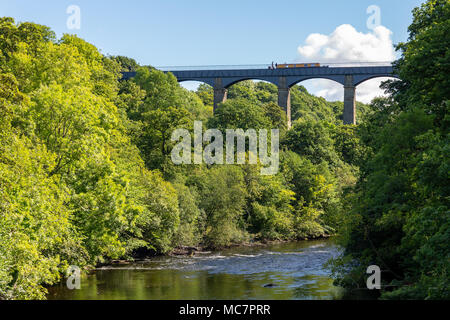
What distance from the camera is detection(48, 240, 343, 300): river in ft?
80.2

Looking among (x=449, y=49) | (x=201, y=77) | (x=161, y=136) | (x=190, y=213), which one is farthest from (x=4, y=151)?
(x=201, y=77)

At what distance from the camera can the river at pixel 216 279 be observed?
2444 cm

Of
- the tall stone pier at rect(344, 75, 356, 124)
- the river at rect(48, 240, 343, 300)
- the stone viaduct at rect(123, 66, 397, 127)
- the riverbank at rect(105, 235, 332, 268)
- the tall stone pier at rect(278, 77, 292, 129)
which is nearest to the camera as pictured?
the river at rect(48, 240, 343, 300)

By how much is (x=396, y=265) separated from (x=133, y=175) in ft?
61.0

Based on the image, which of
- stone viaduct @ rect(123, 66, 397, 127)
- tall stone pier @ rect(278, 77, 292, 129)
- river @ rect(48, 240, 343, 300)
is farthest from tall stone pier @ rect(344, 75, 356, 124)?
river @ rect(48, 240, 343, 300)

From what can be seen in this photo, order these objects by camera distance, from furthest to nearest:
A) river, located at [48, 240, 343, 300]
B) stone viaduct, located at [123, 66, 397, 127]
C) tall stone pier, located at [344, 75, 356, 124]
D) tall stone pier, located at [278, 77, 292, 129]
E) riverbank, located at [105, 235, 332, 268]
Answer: tall stone pier, located at [278, 77, 292, 129], tall stone pier, located at [344, 75, 356, 124], stone viaduct, located at [123, 66, 397, 127], riverbank, located at [105, 235, 332, 268], river, located at [48, 240, 343, 300]

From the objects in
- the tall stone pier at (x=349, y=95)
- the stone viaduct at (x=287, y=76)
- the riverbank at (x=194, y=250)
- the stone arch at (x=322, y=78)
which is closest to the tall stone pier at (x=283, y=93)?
the stone viaduct at (x=287, y=76)

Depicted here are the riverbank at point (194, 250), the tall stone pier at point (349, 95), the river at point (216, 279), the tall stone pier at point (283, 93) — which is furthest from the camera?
the tall stone pier at point (283, 93)

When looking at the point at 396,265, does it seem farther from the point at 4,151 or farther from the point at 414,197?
the point at 4,151

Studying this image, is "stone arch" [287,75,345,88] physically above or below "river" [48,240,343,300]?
above

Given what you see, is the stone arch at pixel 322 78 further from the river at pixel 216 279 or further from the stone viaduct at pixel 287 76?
the river at pixel 216 279

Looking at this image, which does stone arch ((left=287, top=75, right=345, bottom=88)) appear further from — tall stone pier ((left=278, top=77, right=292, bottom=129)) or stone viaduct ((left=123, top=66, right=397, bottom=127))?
tall stone pier ((left=278, top=77, right=292, bottom=129))
